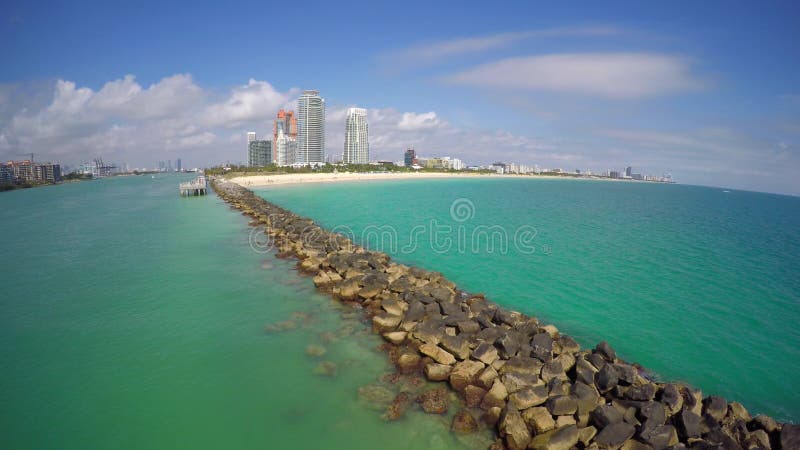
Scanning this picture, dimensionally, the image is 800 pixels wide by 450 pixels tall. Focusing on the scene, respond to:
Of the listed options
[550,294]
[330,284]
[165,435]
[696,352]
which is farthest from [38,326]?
[696,352]

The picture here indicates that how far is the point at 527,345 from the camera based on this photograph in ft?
29.5

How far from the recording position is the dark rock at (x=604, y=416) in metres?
6.58

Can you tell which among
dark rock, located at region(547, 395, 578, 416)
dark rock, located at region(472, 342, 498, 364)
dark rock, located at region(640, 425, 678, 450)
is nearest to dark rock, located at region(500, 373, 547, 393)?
dark rock, located at region(547, 395, 578, 416)

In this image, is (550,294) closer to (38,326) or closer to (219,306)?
(219,306)

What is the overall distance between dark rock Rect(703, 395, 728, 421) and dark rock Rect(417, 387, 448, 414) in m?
4.81

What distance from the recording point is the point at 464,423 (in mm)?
6973

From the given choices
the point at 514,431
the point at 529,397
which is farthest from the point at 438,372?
the point at 514,431

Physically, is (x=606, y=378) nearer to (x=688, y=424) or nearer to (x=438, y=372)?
(x=688, y=424)

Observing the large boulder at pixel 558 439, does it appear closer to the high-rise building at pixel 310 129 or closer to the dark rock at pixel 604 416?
the dark rock at pixel 604 416

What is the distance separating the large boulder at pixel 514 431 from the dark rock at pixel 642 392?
7.74ft

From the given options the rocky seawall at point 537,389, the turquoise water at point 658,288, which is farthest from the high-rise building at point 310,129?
the rocky seawall at point 537,389

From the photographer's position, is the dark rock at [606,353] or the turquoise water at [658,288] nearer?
the dark rock at [606,353]

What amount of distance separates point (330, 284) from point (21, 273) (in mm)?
14360

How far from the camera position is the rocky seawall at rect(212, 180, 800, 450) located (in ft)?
20.8
